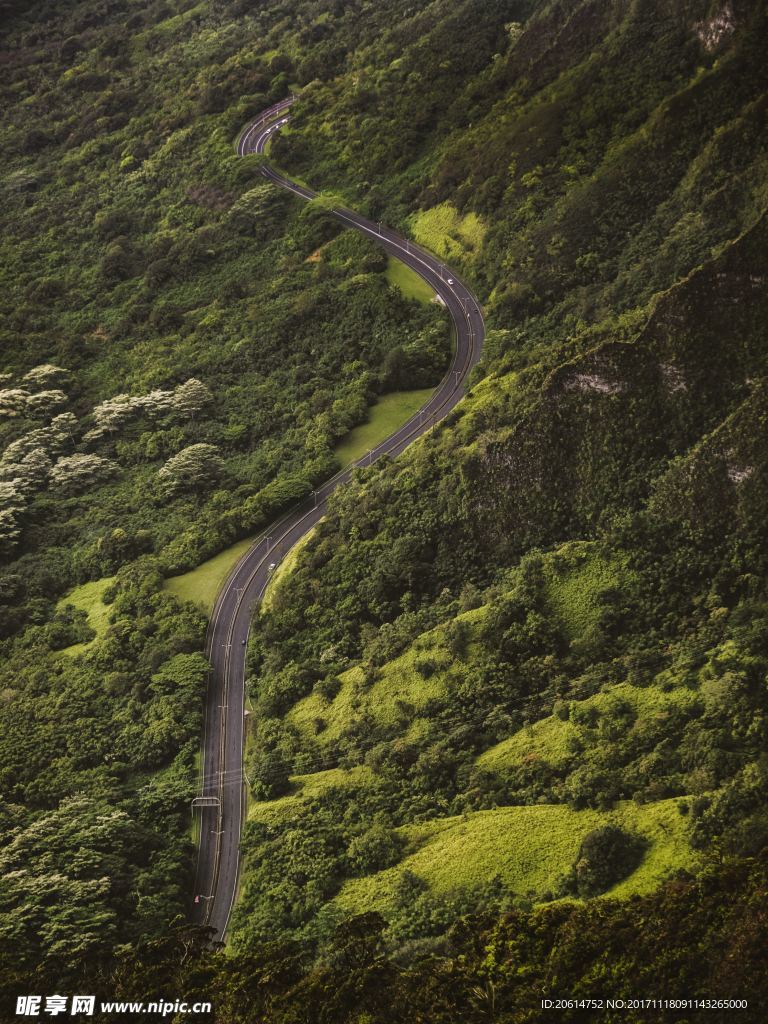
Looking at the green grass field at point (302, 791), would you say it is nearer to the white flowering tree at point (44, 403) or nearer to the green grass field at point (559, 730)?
the green grass field at point (559, 730)

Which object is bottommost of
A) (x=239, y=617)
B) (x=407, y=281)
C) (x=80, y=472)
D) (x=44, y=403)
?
(x=239, y=617)

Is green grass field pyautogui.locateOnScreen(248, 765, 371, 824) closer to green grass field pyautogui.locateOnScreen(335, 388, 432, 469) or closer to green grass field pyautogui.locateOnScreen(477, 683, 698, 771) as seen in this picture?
green grass field pyautogui.locateOnScreen(477, 683, 698, 771)

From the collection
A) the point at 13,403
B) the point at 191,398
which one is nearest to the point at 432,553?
the point at 191,398

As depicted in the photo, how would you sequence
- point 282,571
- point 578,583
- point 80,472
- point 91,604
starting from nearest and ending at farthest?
1. point 578,583
2. point 282,571
3. point 91,604
4. point 80,472

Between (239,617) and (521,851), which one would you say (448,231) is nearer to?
(239,617)

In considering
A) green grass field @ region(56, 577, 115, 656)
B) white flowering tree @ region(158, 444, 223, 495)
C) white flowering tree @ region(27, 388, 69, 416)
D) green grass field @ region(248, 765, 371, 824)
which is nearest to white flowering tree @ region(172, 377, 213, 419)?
white flowering tree @ region(158, 444, 223, 495)

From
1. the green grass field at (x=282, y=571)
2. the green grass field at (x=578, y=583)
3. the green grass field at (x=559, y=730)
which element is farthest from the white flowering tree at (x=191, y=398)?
the green grass field at (x=559, y=730)

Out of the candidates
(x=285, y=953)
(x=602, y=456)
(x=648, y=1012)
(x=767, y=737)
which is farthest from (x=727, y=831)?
(x=602, y=456)

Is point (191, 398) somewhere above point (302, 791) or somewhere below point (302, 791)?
above
